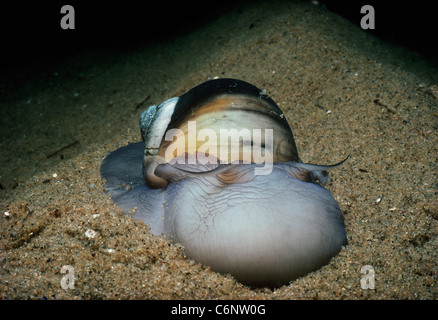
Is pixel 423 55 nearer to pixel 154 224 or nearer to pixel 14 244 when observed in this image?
pixel 154 224

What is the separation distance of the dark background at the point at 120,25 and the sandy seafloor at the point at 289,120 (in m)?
0.47

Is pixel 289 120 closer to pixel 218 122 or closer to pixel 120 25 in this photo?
pixel 218 122

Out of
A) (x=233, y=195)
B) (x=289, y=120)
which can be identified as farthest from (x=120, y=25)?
(x=233, y=195)

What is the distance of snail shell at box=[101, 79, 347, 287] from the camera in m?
2.08

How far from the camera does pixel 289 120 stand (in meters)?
3.67

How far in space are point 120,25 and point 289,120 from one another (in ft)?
15.2

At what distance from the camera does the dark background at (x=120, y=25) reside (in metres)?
5.81

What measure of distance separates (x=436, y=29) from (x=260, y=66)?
418cm

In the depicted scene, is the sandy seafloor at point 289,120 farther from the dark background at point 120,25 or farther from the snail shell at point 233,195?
the dark background at point 120,25

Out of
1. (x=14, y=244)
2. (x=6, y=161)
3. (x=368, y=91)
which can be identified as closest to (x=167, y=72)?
(x=6, y=161)

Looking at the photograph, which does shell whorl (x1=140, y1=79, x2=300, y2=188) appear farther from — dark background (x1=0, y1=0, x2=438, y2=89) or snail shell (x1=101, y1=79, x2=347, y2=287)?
dark background (x1=0, y1=0, x2=438, y2=89)

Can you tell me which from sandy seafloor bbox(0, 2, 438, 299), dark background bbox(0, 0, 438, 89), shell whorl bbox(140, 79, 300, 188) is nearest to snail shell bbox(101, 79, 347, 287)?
shell whorl bbox(140, 79, 300, 188)

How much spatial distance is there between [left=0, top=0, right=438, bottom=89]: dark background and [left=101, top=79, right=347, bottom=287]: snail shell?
159 inches
